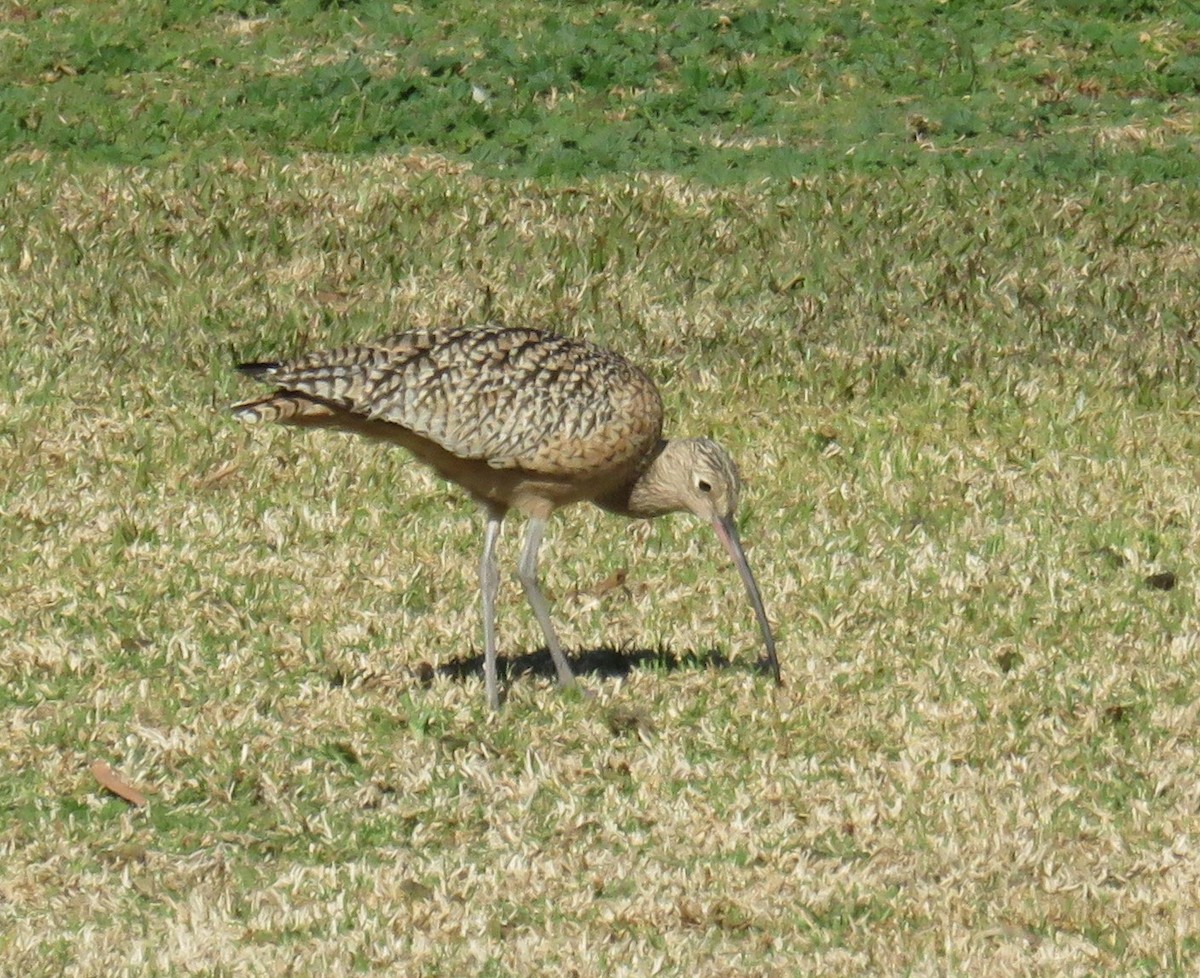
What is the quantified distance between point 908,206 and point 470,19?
421 cm

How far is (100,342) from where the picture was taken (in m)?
10.1

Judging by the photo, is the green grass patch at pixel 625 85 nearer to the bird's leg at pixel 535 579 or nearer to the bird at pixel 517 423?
the bird at pixel 517 423

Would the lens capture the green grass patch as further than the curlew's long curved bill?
Yes

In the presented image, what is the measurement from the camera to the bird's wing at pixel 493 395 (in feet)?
22.2

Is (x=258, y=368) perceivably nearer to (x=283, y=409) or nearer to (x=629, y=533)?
(x=283, y=409)

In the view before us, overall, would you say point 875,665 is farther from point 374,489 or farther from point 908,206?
point 908,206

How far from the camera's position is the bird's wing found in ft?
22.2

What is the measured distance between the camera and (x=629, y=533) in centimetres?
850

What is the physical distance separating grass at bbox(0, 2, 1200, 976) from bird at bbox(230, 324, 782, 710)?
524mm

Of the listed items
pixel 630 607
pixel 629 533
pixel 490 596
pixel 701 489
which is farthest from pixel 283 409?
pixel 629 533

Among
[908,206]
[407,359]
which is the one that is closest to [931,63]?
[908,206]

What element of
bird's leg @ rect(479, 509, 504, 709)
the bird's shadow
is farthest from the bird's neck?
the bird's shadow

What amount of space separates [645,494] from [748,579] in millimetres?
430

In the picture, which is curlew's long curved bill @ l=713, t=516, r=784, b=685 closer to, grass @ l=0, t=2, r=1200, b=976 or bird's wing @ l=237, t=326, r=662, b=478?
Result: grass @ l=0, t=2, r=1200, b=976
